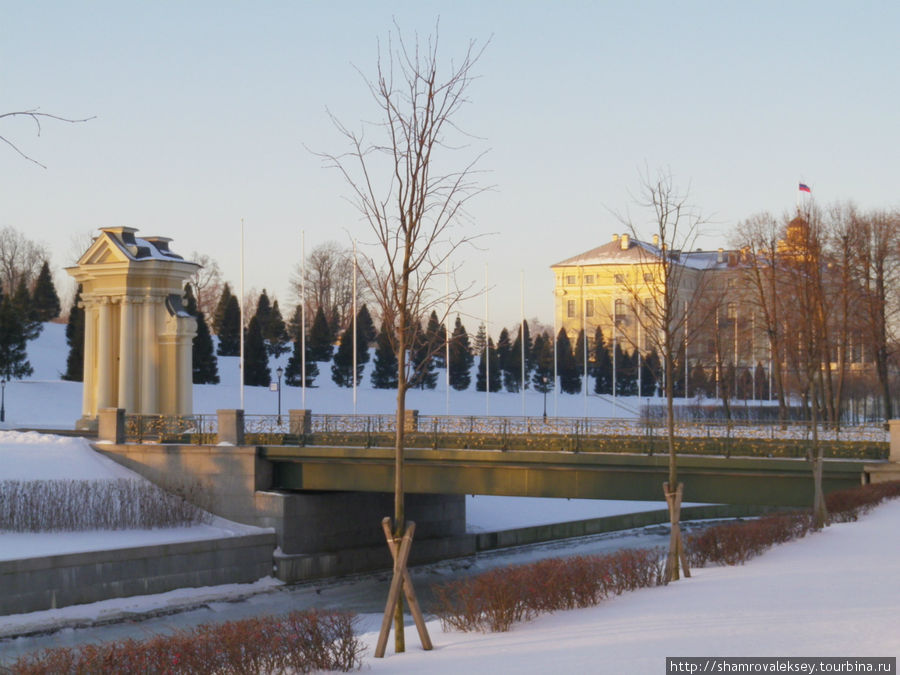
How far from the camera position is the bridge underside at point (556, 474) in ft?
94.2

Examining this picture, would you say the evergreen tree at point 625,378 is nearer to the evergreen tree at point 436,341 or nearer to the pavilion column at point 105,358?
the evergreen tree at point 436,341

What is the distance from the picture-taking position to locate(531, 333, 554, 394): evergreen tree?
3096 inches

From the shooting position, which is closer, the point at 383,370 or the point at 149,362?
the point at 149,362

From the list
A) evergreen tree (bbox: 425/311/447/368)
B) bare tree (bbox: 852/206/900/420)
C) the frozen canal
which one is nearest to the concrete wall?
the frozen canal

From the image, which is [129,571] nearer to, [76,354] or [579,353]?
[76,354]

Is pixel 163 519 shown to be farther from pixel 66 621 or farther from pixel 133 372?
pixel 133 372

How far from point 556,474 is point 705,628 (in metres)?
20.7

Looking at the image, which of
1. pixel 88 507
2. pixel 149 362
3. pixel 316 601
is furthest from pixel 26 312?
pixel 316 601

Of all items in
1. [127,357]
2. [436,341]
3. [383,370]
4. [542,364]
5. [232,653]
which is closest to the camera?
[232,653]

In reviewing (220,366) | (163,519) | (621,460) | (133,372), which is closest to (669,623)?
(621,460)

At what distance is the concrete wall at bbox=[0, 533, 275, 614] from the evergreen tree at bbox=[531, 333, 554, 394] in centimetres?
4378

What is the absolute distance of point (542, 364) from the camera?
79000 mm

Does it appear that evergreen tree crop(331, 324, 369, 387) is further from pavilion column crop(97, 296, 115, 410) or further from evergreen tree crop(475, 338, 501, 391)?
pavilion column crop(97, 296, 115, 410)

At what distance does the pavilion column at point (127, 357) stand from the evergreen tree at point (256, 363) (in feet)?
93.9
